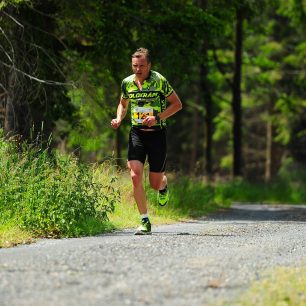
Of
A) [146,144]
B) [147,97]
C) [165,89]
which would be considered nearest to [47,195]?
[146,144]

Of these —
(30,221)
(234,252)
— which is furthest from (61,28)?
(234,252)

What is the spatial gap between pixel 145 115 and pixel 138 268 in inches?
150

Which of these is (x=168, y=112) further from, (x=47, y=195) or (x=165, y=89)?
(x=47, y=195)

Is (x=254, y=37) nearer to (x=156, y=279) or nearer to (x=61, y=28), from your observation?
(x=61, y=28)

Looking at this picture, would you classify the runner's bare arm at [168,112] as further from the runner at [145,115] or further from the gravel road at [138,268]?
the gravel road at [138,268]

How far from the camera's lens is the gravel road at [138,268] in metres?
5.91

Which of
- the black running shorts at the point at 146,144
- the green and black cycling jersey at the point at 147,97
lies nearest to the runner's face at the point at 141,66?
the green and black cycling jersey at the point at 147,97

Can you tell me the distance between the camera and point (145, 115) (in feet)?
34.6

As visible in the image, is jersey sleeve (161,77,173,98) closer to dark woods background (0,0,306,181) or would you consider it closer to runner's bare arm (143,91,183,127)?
runner's bare arm (143,91,183,127)

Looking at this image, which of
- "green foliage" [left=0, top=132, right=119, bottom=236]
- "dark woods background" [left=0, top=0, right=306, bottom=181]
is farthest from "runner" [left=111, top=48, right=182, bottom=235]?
"dark woods background" [left=0, top=0, right=306, bottom=181]

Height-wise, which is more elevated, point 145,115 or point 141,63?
point 141,63

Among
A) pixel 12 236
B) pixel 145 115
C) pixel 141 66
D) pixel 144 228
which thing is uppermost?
pixel 141 66

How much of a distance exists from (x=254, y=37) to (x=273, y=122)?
4.89 m

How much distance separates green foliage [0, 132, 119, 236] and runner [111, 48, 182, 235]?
2.86ft
